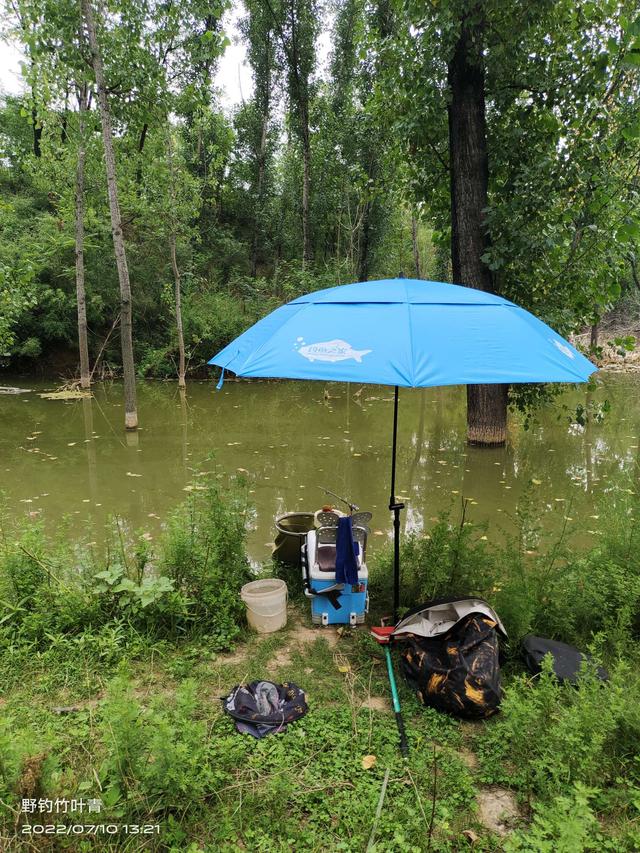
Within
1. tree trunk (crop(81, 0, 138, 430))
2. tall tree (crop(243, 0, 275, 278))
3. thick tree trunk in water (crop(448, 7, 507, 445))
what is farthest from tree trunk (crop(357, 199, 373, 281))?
thick tree trunk in water (crop(448, 7, 507, 445))

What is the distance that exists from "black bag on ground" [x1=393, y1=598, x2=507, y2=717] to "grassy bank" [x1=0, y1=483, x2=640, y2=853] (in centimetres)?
10

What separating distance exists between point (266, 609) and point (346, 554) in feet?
2.16

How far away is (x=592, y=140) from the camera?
18.5 ft

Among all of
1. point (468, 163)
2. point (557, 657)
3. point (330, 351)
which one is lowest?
point (557, 657)

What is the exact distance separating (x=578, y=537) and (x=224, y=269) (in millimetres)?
18957

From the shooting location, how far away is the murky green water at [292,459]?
577cm

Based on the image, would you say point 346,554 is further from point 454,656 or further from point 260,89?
point 260,89

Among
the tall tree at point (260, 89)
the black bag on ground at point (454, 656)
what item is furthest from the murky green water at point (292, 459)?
the tall tree at point (260, 89)

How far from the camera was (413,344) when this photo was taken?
84.0 inches

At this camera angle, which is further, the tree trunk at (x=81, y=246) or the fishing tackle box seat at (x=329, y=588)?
the tree trunk at (x=81, y=246)

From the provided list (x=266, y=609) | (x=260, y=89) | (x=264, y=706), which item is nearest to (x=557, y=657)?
(x=264, y=706)

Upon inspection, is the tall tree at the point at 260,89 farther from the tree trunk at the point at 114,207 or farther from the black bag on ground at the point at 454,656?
the black bag on ground at the point at 454,656

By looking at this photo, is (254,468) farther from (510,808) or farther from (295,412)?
(510,808)

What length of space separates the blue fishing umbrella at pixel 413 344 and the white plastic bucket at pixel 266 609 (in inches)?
58.8
